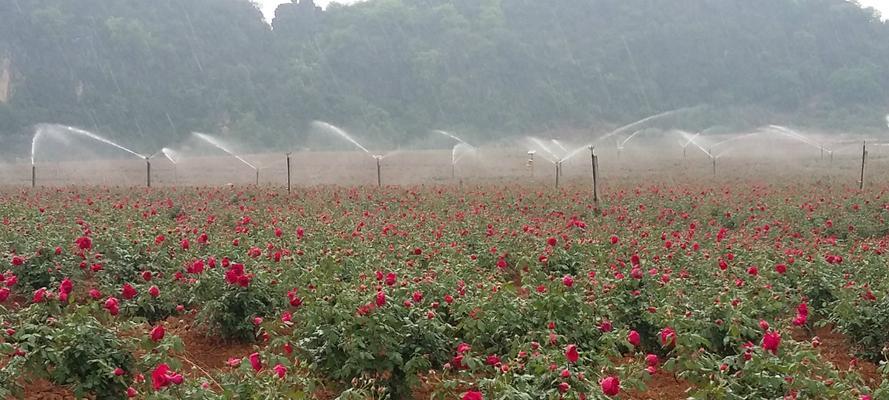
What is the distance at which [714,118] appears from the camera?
70375 mm

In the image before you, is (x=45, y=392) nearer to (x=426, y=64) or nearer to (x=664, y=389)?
(x=664, y=389)

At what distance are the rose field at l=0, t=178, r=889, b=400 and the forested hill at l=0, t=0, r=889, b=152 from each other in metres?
51.1

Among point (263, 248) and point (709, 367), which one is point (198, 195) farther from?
point (709, 367)

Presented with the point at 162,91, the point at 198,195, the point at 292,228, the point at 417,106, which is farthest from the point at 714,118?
the point at 292,228

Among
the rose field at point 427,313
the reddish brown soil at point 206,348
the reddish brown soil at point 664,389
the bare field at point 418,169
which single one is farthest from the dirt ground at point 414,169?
the reddish brown soil at point 664,389

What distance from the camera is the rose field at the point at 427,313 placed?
3.65 metres

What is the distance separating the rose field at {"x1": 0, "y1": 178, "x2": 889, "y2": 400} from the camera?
12.0 ft

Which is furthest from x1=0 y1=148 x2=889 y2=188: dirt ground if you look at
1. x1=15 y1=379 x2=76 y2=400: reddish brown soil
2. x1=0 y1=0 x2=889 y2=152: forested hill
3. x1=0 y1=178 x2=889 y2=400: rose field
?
x1=15 y1=379 x2=76 y2=400: reddish brown soil

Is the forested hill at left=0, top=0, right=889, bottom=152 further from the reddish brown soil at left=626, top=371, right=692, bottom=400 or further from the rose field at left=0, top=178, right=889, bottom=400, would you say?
the reddish brown soil at left=626, top=371, right=692, bottom=400

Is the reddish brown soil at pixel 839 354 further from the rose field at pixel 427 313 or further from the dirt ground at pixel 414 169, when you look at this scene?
the dirt ground at pixel 414 169

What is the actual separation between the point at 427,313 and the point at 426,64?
67096 millimetres

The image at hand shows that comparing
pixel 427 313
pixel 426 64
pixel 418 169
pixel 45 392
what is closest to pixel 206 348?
pixel 45 392

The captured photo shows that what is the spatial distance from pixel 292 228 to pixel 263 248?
5.24 ft

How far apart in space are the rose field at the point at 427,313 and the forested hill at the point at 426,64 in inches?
2010
